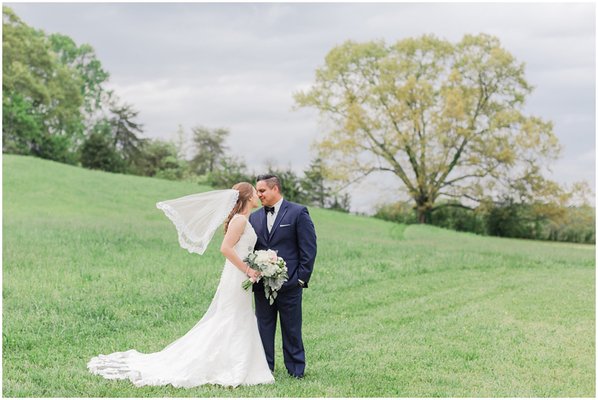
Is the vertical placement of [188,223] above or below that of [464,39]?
below

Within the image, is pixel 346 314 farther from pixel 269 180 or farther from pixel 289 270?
pixel 269 180

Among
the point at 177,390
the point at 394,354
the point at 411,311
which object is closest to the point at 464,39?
the point at 411,311

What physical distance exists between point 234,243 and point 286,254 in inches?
26.1

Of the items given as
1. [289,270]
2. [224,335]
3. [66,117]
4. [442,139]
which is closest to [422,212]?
[442,139]

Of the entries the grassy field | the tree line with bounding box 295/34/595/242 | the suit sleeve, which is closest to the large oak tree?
the tree line with bounding box 295/34/595/242

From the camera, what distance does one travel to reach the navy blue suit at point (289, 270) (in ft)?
28.6

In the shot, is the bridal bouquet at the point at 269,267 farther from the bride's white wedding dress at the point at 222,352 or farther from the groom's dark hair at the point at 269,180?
the groom's dark hair at the point at 269,180

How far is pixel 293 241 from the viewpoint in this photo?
882 centimetres

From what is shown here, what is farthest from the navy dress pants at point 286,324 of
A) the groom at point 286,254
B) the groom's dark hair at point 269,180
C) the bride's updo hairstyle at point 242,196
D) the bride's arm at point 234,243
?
the groom's dark hair at point 269,180

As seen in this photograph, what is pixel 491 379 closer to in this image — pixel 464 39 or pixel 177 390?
pixel 177 390

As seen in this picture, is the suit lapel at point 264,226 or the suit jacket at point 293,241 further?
the suit lapel at point 264,226

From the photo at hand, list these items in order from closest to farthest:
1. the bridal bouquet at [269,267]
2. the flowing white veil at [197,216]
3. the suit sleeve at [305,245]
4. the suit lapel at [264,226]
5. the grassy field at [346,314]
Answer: the bridal bouquet at [269,267]
the suit sleeve at [305,245]
the flowing white veil at [197,216]
the suit lapel at [264,226]
the grassy field at [346,314]

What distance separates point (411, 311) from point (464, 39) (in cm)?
3522

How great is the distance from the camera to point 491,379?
9602mm
